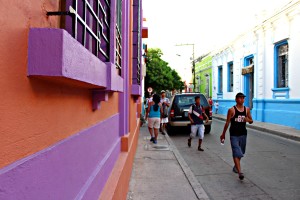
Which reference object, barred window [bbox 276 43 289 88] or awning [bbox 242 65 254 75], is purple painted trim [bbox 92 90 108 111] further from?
awning [bbox 242 65 254 75]

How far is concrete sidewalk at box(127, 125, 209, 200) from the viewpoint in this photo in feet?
16.3

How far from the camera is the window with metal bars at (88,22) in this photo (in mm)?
1821

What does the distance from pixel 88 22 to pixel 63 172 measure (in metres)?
1.39

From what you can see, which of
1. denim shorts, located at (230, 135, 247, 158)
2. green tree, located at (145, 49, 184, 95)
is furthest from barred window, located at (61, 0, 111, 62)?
green tree, located at (145, 49, 184, 95)

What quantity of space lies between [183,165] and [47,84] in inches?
226

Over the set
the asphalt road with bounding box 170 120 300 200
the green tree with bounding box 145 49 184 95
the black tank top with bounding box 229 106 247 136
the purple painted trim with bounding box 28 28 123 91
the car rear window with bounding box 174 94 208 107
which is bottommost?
the asphalt road with bounding box 170 120 300 200

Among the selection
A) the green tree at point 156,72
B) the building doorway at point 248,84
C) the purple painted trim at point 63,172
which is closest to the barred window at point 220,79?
the building doorway at point 248,84

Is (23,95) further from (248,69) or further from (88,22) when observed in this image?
(248,69)

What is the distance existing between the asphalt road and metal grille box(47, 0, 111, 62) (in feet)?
11.0

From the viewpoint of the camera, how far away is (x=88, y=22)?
2.68 metres

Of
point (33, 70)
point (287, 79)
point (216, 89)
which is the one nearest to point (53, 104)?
point (33, 70)

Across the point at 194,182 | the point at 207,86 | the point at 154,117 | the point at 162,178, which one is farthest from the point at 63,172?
the point at 207,86

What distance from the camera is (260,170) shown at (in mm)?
6719

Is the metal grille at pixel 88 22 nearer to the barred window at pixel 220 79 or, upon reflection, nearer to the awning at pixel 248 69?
the awning at pixel 248 69
